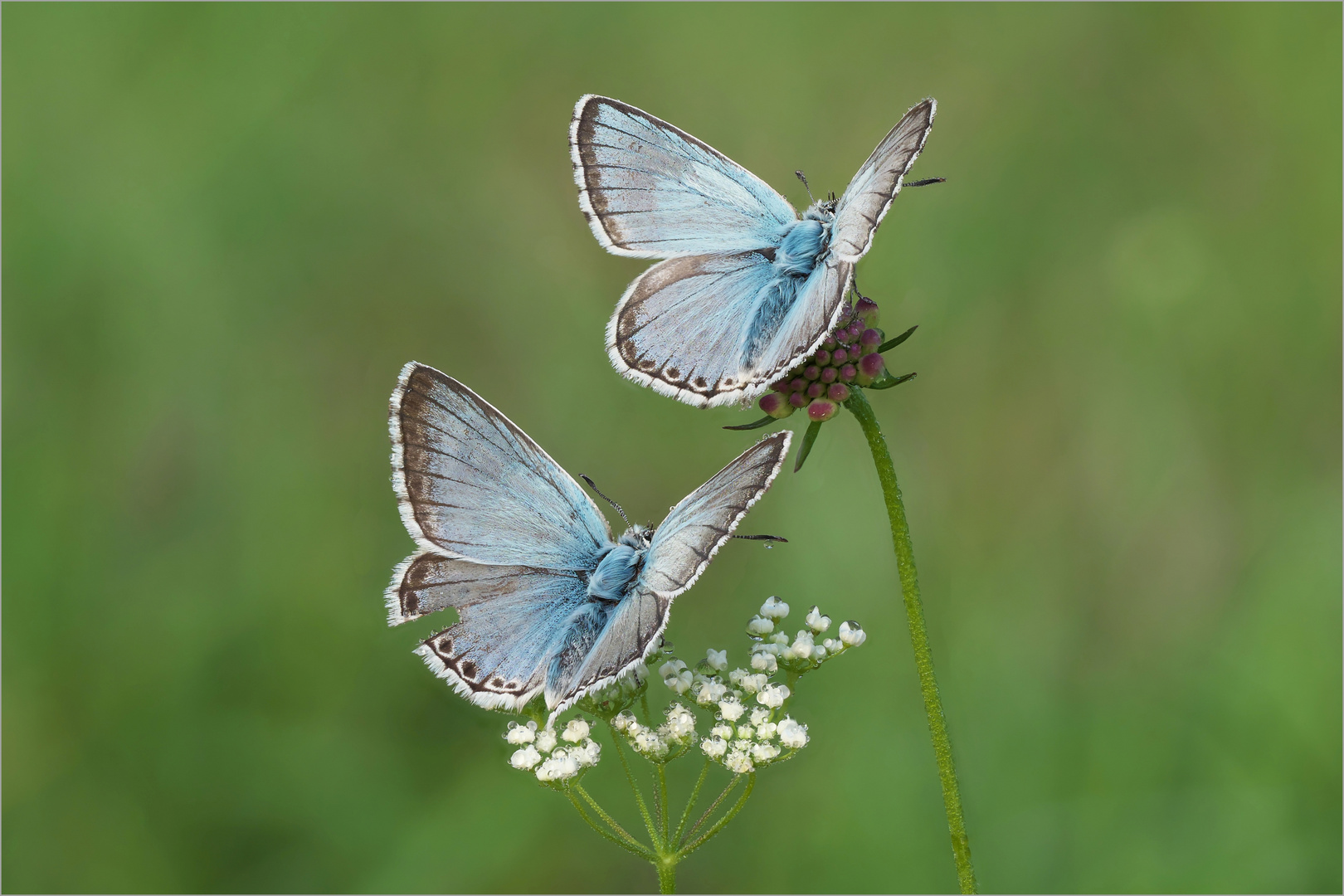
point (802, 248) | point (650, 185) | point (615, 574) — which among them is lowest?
point (615, 574)

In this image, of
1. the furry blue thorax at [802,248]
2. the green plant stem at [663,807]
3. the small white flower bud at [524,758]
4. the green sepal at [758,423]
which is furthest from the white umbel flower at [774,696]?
the furry blue thorax at [802,248]

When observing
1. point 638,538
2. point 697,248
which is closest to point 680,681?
point 638,538

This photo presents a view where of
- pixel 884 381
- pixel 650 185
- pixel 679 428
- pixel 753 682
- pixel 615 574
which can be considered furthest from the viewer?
pixel 679 428

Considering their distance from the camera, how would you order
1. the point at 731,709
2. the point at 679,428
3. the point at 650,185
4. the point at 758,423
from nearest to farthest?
the point at 758,423, the point at 731,709, the point at 650,185, the point at 679,428

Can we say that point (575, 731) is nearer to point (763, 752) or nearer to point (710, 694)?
point (710, 694)

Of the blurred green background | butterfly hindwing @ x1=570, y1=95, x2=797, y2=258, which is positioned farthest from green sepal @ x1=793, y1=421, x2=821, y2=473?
the blurred green background

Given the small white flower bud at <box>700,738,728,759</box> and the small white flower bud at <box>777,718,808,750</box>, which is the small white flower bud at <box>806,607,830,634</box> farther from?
the small white flower bud at <box>700,738,728,759</box>

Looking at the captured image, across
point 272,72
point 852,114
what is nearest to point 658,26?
point 852,114

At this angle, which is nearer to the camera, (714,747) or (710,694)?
(714,747)
